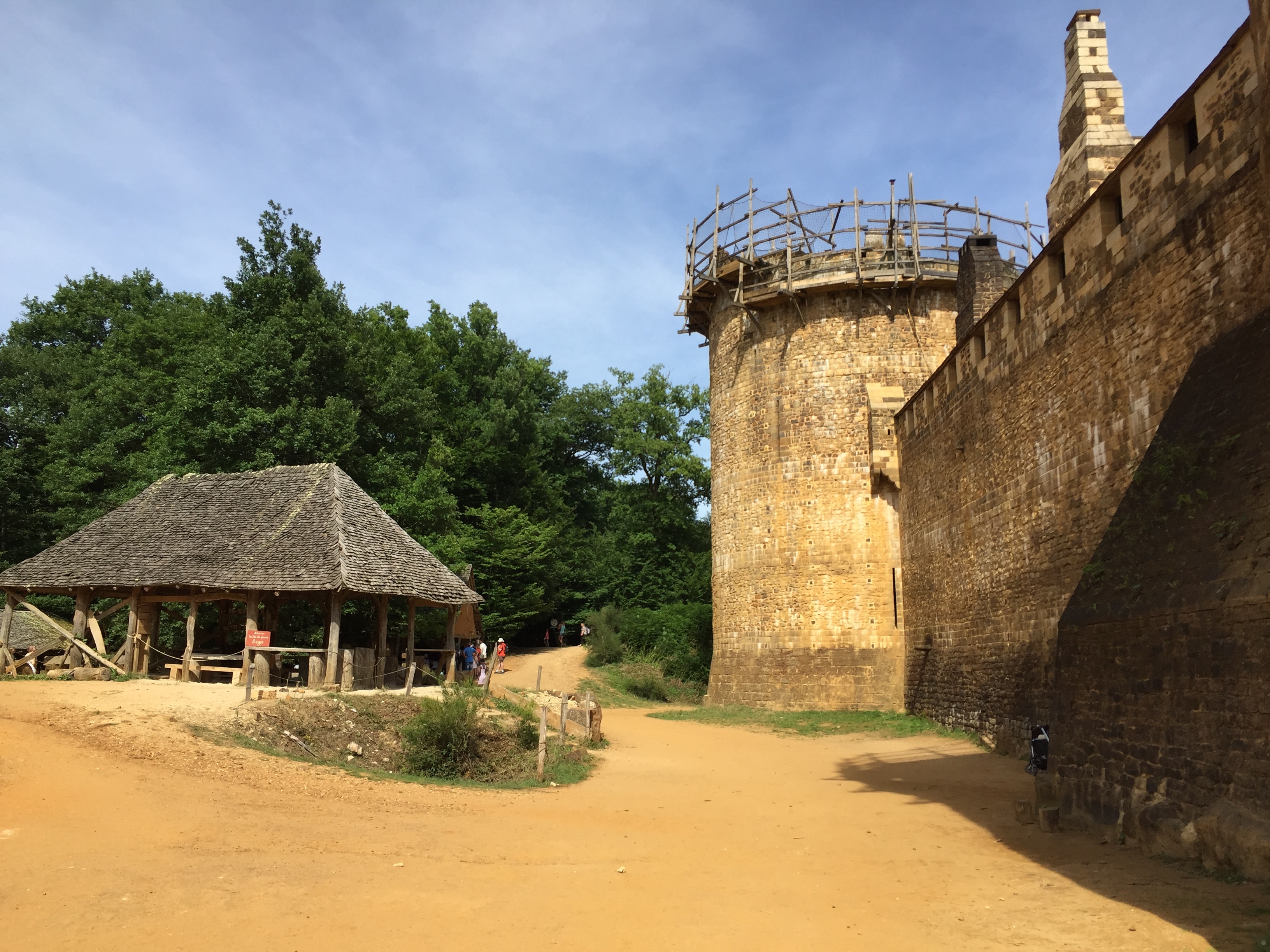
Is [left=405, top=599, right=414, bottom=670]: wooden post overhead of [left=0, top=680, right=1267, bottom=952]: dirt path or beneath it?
overhead

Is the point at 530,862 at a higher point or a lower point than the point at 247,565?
lower

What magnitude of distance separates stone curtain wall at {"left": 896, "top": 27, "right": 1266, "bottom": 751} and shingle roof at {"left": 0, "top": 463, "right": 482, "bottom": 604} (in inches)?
376

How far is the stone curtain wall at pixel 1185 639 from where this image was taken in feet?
18.4

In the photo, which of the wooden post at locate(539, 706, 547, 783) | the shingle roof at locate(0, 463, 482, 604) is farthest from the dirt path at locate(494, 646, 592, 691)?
the wooden post at locate(539, 706, 547, 783)

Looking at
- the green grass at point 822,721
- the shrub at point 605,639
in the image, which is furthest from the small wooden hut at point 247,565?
the shrub at point 605,639

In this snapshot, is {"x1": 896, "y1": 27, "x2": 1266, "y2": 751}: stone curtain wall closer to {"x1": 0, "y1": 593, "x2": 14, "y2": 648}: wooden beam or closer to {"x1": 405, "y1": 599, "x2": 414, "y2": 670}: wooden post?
{"x1": 405, "y1": 599, "x2": 414, "y2": 670}: wooden post

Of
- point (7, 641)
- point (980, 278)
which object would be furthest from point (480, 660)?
point (980, 278)

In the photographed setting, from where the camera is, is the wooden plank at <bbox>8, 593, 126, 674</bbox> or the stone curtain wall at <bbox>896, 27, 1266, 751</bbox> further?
the wooden plank at <bbox>8, 593, 126, 674</bbox>

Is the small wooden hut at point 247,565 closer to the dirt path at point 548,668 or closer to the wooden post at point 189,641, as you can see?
the wooden post at point 189,641

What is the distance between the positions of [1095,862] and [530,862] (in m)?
4.50

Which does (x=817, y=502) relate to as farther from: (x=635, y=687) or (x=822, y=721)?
(x=635, y=687)

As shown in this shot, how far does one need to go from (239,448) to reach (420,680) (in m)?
10.7

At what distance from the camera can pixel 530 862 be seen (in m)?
7.33

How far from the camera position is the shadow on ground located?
16.3 ft
